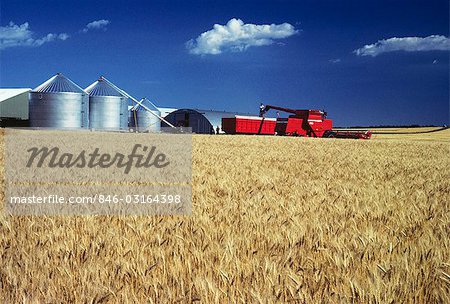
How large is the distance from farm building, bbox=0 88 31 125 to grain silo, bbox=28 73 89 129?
10314 mm

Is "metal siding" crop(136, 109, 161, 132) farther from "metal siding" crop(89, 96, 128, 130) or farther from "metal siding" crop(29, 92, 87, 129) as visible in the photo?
"metal siding" crop(29, 92, 87, 129)

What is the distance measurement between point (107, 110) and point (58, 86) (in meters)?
6.44

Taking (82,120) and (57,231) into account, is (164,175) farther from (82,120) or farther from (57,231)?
(82,120)

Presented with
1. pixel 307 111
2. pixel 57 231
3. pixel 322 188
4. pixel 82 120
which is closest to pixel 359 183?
pixel 322 188

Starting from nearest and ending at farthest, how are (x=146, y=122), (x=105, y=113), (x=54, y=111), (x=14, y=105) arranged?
(x=54, y=111) < (x=105, y=113) < (x=14, y=105) < (x=146, y=122)

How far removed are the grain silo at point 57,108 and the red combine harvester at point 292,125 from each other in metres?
18.0

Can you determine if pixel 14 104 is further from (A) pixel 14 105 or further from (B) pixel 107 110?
(B) pixel 107 110

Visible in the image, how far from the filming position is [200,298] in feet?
7.14

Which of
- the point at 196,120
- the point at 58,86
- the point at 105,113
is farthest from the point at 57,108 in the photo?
the point at 196,120

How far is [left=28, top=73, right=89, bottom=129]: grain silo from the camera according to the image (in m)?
48.8

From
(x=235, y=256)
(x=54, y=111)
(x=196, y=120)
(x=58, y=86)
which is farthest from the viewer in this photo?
(x=196, y=120)

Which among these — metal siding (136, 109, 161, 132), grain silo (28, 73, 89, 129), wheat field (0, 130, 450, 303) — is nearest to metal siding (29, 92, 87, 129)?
grain silo (28, 73, 89, 129)

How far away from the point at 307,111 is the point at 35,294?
50.0 m

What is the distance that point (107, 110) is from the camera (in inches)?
2101
